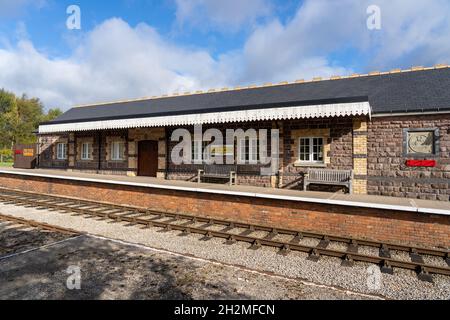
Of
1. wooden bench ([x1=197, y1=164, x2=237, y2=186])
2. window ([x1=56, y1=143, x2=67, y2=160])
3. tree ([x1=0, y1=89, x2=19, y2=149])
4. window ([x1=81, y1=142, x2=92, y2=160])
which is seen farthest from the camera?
tree ([x1=0, y1=89, x2=19, y2=149])

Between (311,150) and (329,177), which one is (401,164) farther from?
(311,150)

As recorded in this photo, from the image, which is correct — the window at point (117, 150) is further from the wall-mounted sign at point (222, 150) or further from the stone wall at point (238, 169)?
Answer: the wall-mounted sign at point (222, 150)

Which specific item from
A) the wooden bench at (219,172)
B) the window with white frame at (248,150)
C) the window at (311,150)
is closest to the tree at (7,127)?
the wooden bench at (219,172)

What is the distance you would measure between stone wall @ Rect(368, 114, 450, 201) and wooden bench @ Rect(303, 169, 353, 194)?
1075 mm

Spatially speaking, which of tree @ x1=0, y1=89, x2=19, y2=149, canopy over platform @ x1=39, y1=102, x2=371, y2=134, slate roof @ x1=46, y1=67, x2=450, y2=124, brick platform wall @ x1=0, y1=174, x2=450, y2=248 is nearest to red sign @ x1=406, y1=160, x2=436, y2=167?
slate roof @ x1=46, y1=67, x2=450, y2=124

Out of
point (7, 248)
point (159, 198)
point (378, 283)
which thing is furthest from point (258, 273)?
point (159, 198)

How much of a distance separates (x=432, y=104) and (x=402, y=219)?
578cm

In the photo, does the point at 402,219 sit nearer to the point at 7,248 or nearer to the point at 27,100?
the point at 7,248

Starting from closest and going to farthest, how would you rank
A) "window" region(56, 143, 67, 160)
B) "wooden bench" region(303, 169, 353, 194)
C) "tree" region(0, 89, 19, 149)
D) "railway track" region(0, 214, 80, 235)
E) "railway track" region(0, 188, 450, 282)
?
1. "railway track" region(0, 188, 450, 282)
2. "railway track" region(0, 214, 80, 235)
3. "wooden bench" region(303, 169, 353, 194)
4. "window" region(56, 143, 67, 160)
5. "tree" region(0, 89, 19, 149)

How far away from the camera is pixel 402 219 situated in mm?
7449

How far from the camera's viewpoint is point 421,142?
35.5ft

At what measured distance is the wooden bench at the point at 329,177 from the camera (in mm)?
11016

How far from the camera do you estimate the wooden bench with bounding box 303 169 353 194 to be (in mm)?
11016

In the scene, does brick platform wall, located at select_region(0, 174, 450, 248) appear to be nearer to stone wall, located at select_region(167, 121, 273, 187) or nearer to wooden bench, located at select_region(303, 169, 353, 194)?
wooden bench, located at select_region(303, 169, 353, 194)
